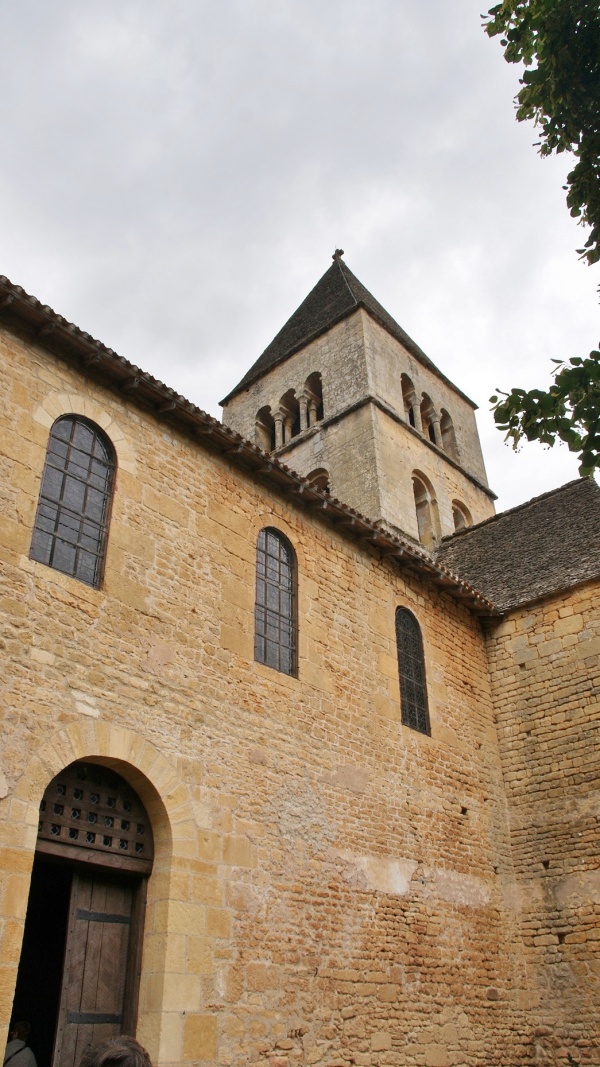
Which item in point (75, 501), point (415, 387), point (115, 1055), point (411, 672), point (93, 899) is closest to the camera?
point (115, 1055)

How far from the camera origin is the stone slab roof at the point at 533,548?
12602 millimetres

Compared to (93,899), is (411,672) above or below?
above

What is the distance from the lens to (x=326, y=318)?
22.7 metres

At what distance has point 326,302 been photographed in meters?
23.8

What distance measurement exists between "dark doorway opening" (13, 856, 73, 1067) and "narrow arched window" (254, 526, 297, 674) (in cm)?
291

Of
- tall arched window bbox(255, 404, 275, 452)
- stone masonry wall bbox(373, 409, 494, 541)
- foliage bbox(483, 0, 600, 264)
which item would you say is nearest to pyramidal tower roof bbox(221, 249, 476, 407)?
tall arched window bbox(255, 404, 275, 452)

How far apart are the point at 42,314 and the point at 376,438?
11963mm

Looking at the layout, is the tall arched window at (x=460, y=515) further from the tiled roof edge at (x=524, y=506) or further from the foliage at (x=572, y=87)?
the foliage at (x=572, y=87)

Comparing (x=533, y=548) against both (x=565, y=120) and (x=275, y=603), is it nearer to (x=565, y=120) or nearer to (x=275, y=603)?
(x=275, y=603)

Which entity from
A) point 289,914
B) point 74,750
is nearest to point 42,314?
point 74,750

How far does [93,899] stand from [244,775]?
175 cm

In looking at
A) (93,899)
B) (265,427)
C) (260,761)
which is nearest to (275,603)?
(260,761)

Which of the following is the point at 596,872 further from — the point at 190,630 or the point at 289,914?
the point at 190,630

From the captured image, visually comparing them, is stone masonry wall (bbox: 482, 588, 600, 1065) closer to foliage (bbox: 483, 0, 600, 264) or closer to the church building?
the church building
